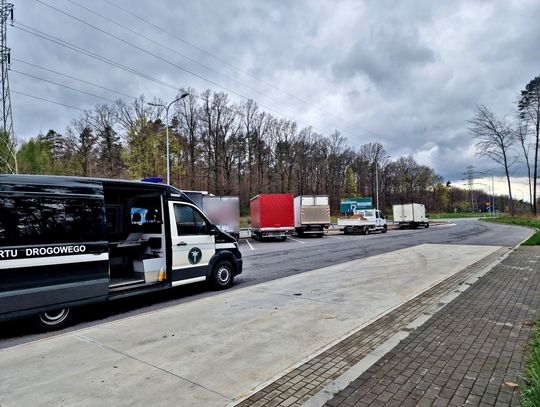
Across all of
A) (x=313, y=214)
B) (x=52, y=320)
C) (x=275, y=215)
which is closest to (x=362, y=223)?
(x=313, y=214)

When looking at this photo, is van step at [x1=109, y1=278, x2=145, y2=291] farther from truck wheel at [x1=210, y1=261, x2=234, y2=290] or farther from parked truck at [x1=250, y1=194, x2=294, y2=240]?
parked truck at [x1=250, y1=194, x2=294, y2=240]

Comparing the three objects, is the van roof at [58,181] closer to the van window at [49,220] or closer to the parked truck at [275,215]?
the van window at [49,220]

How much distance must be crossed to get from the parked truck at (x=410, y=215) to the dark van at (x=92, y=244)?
37.7 m

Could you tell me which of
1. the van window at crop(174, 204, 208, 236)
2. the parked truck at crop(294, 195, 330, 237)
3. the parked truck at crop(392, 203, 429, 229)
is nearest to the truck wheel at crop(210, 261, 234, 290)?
the van window at crop(174, 204, 208, 236)

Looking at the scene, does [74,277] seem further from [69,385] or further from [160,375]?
[160,375]

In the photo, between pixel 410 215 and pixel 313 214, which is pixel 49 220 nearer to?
pixel 313 214

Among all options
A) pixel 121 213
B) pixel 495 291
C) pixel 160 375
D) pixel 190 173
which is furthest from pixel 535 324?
pixel 190 173

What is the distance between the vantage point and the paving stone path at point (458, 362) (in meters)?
3.40

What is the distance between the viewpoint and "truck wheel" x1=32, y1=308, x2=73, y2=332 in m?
5.70

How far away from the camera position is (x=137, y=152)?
43.0 metres

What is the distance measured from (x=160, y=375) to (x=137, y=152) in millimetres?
42722

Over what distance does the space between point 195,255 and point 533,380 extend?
6327mm

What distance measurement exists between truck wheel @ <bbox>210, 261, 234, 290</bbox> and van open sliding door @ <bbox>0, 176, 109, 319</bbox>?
267cm

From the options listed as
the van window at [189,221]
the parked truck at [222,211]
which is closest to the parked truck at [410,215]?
the parked truck at [222,211]
